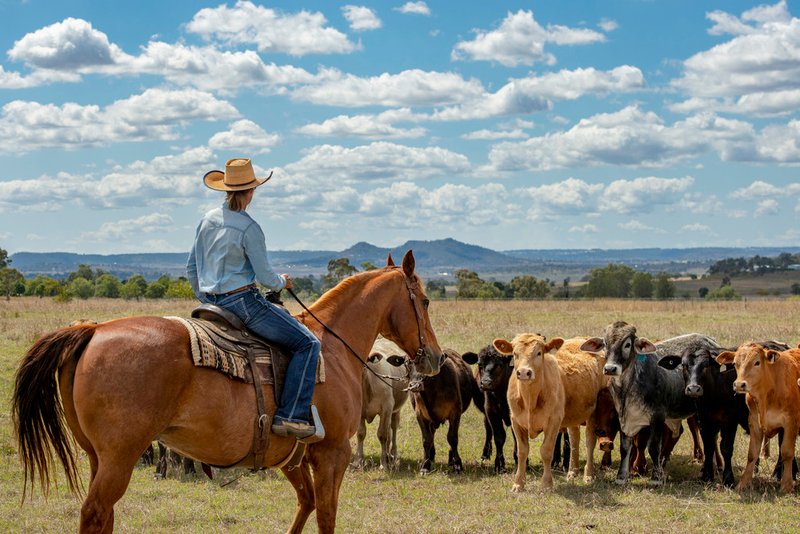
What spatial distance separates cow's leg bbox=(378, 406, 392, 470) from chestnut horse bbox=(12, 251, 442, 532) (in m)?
5.21

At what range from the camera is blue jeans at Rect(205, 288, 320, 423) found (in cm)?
681

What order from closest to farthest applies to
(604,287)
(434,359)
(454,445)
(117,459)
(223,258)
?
(117,459) < (223,258) < (434,359) < (454,445) < (604,287)

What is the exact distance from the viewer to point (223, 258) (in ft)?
22.5

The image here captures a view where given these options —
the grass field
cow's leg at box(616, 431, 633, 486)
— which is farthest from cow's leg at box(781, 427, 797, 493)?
cow's leg at box(616, 431, 633, 486)

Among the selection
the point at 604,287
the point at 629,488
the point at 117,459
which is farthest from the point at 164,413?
the point at 604,287

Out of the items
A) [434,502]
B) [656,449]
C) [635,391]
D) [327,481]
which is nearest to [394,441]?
[434,502]

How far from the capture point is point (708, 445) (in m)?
11.6

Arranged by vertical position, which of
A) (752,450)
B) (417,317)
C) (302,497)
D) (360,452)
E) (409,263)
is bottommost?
(360,452)

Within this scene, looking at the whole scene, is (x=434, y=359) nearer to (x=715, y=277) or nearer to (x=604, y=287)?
(x=604, y=287)

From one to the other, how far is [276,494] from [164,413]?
4.94 meters

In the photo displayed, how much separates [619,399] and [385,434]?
10.9ft

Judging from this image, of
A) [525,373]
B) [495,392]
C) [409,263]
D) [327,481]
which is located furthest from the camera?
[495,392]

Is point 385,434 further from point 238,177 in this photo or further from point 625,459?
point 238,177

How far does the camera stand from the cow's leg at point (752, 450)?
11.0 m
